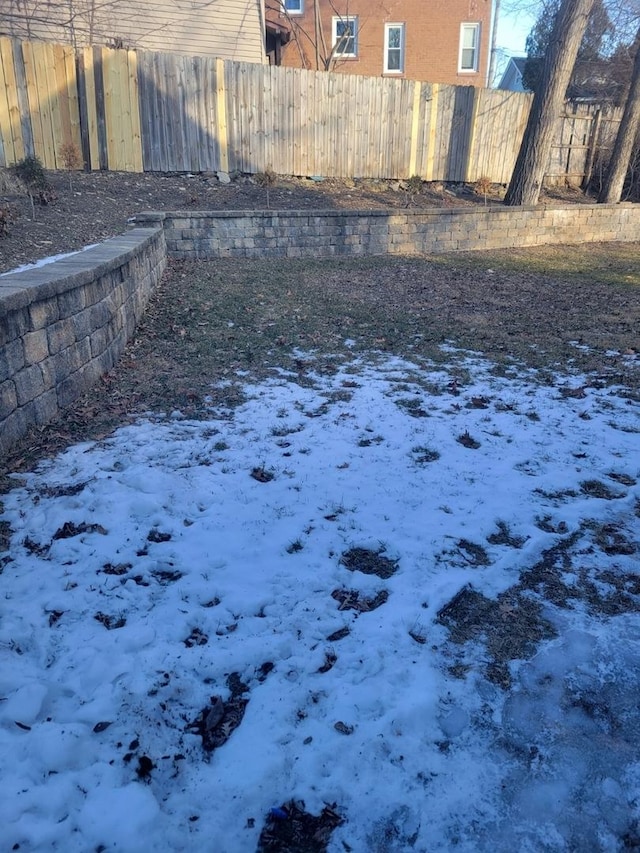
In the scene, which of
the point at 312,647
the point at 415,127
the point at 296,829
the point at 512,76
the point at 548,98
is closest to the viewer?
the point at 296,829

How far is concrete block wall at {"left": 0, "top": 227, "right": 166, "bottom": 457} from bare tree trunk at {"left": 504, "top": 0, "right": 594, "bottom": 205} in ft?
31.2

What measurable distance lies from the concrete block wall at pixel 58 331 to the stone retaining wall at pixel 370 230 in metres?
3.55

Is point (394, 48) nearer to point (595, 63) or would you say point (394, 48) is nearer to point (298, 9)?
point (298, 9)

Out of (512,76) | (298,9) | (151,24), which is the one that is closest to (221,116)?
(151,24)

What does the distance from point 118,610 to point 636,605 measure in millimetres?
2052

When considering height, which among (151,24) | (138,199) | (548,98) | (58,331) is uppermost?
A: (151,24)

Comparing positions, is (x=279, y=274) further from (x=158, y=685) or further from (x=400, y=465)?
(x=158, y=685)

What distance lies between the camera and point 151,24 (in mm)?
14133

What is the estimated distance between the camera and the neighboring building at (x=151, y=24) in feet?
42.3

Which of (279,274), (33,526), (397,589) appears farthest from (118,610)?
(279,274)

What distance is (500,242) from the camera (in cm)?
1185

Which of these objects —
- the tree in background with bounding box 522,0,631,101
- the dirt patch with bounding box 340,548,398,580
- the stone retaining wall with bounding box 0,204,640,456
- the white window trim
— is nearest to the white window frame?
the white window trim

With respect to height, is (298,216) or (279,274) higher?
(298,216)

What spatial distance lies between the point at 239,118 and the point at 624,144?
8583mm
